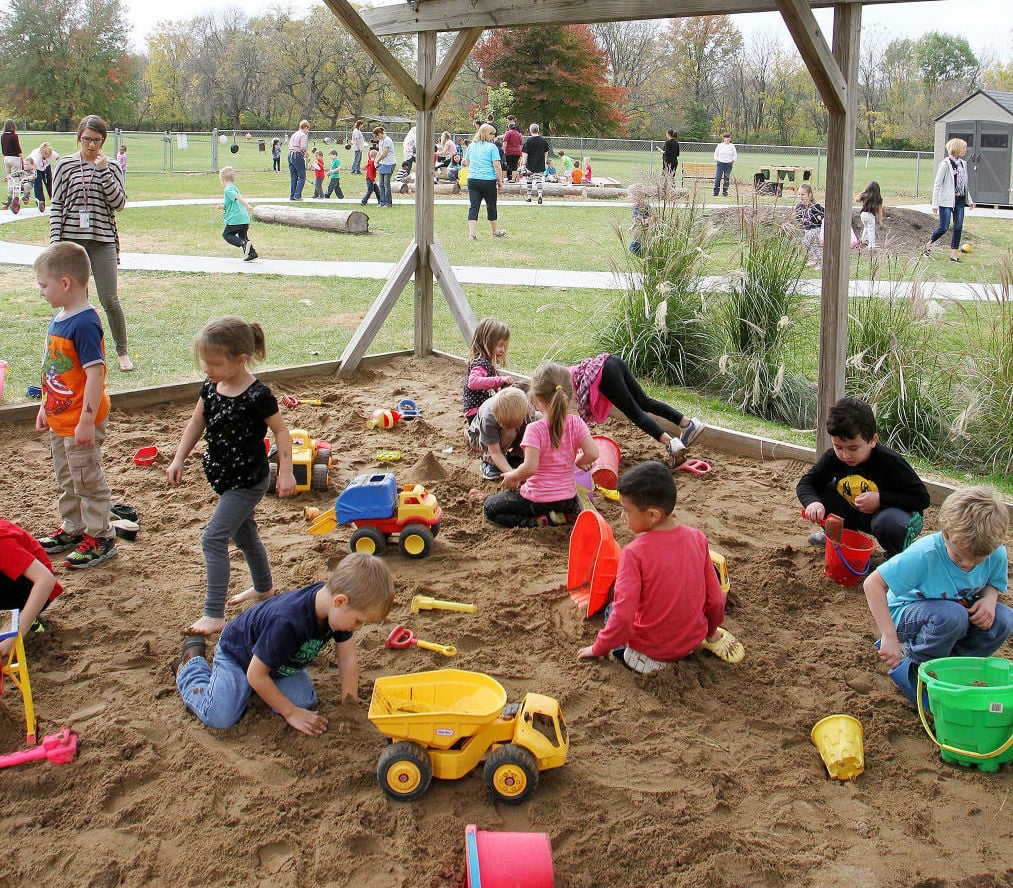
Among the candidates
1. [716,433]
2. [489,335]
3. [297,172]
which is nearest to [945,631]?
[716,433]

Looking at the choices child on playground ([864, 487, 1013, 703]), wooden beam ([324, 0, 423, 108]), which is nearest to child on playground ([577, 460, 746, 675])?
child on playground ([864, 487, 1013, 703])

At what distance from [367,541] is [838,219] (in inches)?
117

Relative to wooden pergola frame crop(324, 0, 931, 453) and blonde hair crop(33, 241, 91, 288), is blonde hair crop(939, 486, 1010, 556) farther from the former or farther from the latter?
blonde hair crop(33, 241, 91, 288)

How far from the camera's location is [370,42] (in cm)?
669

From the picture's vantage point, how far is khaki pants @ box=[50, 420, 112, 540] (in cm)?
418

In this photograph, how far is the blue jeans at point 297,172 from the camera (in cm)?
1962

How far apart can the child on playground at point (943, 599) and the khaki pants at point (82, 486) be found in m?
3.27

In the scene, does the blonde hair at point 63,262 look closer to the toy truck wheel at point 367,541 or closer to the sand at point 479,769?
the sand at point 479,769

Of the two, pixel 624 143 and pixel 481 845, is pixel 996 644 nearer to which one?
pixel 481 845

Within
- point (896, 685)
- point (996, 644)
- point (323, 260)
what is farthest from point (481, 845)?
point (323, 260)

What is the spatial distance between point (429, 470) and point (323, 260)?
8099 mm

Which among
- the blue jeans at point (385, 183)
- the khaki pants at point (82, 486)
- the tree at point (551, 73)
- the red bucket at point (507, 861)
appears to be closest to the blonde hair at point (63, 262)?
the khaki pants at point (82, 486)

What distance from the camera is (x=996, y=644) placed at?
11.0 ft

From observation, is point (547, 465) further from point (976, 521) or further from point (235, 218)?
point (235, 218)
